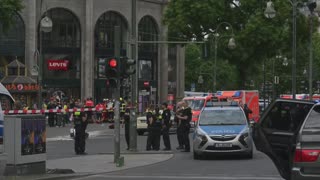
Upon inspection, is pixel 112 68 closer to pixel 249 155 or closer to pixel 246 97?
pixel 249 155

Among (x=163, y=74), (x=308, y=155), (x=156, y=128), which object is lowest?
(x=156, y=128)

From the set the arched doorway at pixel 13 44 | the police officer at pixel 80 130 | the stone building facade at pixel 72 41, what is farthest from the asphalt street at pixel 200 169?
the stone building facade at pixel 72 41

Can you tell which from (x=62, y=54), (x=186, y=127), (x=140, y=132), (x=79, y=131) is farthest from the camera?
(x=62, y=54)

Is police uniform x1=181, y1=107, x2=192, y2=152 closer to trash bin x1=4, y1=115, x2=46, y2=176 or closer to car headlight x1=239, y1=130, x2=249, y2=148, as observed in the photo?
car headlight x1=239, y1=130, x2=249, y2=148

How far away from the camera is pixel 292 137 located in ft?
34.6

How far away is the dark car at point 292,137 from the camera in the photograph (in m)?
9.72

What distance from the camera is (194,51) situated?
11825 centimetres

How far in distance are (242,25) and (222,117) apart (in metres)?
31.9

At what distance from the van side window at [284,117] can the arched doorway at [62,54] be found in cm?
4946

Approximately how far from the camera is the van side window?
468 inches

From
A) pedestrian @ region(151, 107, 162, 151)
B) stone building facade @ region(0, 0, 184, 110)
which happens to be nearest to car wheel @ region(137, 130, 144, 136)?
pedestrian @ region(151, 107, 162, 151)

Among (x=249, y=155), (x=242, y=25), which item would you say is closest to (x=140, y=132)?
(x=249, y=155)

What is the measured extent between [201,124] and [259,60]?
1287 inches

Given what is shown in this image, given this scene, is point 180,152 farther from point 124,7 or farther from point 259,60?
point 124,7
